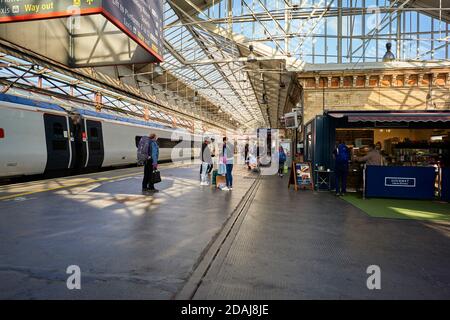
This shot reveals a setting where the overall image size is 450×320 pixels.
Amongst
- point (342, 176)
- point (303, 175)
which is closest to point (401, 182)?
point (342, 176)

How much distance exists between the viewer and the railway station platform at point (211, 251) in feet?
9.52

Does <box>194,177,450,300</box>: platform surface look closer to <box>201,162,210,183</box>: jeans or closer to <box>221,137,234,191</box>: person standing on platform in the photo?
<box>221,137,234,191</box>: person standing on platform

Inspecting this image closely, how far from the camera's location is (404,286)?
9.98ft

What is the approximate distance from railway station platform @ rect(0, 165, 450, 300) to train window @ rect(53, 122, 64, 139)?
476 centimetres

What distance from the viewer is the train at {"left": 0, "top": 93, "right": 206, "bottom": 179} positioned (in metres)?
9.60

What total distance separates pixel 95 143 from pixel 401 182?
13.0 meters

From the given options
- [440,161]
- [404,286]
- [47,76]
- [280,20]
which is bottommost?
[404,286]

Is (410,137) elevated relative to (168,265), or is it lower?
elevated

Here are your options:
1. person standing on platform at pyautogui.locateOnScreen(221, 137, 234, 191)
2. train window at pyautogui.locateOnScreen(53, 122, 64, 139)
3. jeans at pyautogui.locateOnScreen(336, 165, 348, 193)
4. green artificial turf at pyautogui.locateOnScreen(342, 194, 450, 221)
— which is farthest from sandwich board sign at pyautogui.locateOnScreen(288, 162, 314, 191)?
train window at pyautogui.locateOnScreen(53, 122, 64, 139)
